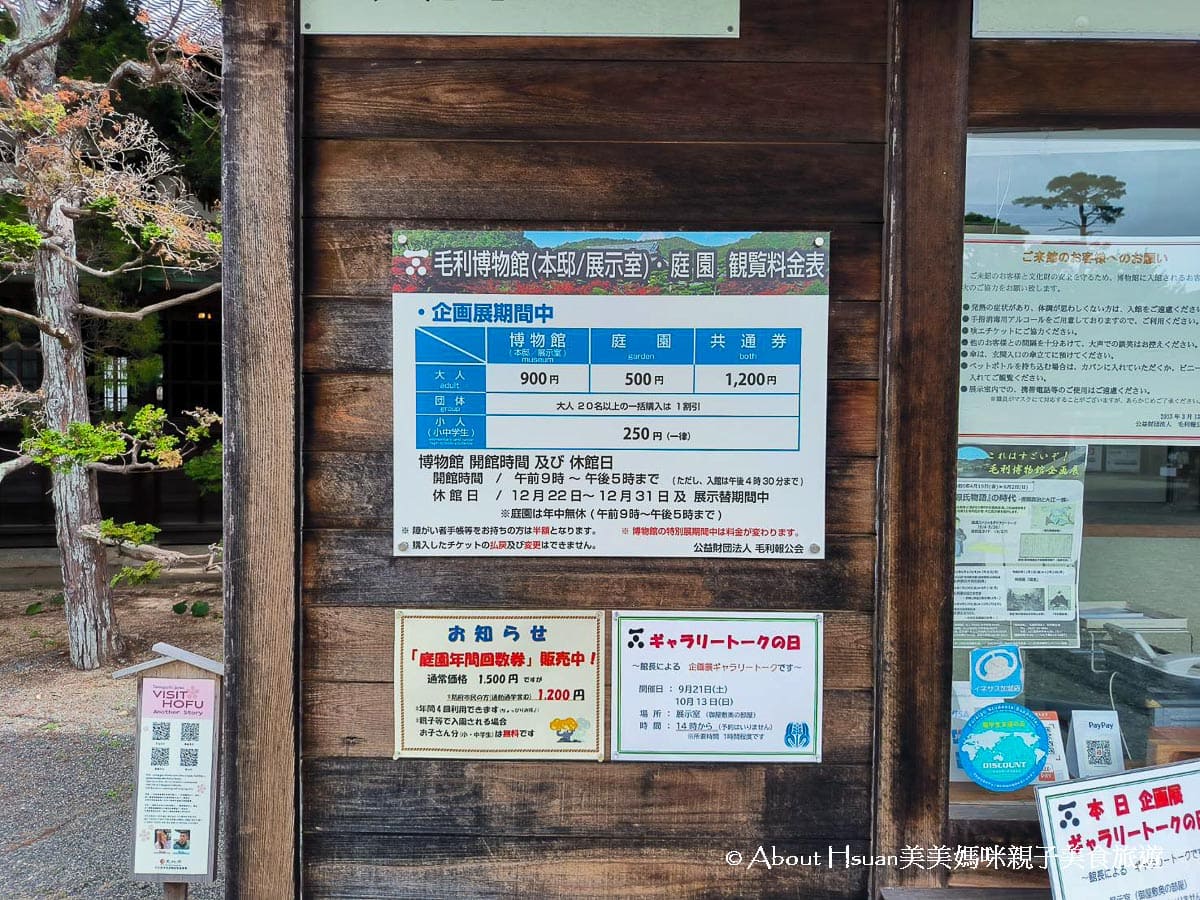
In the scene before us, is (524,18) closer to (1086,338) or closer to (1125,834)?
(1086,338)

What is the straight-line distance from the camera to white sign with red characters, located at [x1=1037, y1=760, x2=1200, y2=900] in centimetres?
185

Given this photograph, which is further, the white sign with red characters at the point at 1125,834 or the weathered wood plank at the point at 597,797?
the weathered wood plank at the point at 597,797

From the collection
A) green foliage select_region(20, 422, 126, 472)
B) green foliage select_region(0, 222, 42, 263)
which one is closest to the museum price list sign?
green foliage select_region(0, 222, 42, 263)

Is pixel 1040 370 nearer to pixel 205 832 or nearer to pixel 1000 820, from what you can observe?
pixel 1000 820

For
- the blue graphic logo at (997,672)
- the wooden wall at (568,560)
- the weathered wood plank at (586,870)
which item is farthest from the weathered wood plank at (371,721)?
the blue graphic logo at (997,672)

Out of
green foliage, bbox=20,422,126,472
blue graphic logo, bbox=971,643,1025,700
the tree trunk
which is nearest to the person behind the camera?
blue graphic logo, bbox=971,643,1025,700

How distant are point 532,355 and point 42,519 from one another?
1019cm

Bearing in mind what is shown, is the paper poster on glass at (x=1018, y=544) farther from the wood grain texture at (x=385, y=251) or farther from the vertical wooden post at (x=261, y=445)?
the vertical wooden post at (x=261, y=445)

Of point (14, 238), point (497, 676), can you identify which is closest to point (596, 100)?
point (497, 676)

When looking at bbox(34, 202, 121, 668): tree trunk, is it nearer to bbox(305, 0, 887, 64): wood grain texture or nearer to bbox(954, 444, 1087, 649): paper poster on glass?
bbox(305, 0, 887, 64): wood grain texture

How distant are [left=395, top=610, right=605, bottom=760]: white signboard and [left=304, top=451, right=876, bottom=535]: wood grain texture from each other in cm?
28

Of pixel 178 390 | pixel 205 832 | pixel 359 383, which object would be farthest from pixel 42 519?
pixel 359 383

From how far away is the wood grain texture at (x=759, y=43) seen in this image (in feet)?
6.29

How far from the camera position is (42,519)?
31.5ft
